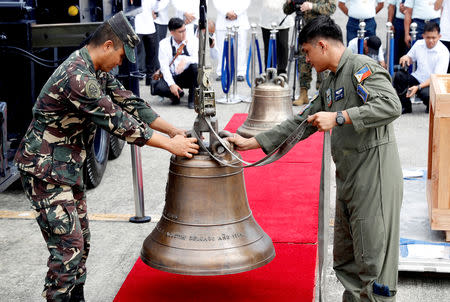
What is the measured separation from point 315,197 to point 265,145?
2096mm

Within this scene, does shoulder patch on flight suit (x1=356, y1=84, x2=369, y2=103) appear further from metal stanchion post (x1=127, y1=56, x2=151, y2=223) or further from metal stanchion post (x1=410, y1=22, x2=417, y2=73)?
metal stanchion post (x1=410, y1=22, x2=417, y2=73)

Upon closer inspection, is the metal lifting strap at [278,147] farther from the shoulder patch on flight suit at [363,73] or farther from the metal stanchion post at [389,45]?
the metal stanchion post at [389,45]

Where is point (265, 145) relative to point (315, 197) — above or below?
above

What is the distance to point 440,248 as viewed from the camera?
4883mm

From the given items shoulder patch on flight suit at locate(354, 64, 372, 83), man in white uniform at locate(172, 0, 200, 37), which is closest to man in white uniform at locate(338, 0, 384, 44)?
man in white uniform at locate(172, 0, 200, 37)

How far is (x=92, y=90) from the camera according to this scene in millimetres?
3707

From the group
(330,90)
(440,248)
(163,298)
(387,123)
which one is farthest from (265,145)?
(440,248)

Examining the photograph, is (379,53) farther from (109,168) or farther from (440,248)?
(440,248)

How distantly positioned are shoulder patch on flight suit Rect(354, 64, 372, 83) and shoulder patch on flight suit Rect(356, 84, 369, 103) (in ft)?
0.13

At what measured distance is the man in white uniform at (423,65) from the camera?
30.6 ft

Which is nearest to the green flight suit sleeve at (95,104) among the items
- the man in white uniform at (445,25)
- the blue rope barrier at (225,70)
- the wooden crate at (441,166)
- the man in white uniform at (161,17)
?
the wooden crate at (441,166)

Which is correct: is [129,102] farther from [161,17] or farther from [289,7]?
[161,17]

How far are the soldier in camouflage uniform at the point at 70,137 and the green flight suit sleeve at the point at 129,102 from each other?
0.08 metres

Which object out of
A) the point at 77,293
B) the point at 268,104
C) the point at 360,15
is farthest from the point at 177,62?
the point at 77,293
